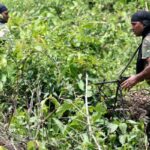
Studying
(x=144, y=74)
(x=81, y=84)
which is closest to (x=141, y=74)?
(x=144, y=74)

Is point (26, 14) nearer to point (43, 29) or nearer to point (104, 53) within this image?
point (104, 53)

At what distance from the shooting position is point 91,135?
396 cm

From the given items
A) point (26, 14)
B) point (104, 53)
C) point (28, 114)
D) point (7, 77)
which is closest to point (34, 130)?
point (28, 114)

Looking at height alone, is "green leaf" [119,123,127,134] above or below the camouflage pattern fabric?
below

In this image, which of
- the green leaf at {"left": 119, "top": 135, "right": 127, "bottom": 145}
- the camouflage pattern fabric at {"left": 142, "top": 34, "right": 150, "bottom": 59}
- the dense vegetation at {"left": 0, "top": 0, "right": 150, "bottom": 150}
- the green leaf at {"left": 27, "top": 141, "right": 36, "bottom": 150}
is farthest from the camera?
the camouflage pattern fabric at {"left": 142, "top": 34, "right": 150, "bottom": 59}

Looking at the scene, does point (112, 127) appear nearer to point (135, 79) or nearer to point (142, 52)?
point (135, 79)

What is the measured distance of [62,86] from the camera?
5.11 metres

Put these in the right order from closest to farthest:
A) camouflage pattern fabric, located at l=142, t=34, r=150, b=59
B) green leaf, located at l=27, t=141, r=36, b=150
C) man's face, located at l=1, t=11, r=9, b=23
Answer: green leaf, located at l=27, t=141, r=36, b=150 → camouflage pattern fabric, located at l=142, t=34, r=150, b=59 → man's face, located at l=1, t=11, r=9, b=23

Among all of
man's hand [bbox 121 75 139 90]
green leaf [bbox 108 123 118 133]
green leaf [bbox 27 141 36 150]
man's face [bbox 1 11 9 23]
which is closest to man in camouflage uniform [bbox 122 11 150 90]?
man's hand [bbox 121 75 139 90]

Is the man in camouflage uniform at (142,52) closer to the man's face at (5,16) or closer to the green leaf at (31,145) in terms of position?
the green leaf at (31,145)

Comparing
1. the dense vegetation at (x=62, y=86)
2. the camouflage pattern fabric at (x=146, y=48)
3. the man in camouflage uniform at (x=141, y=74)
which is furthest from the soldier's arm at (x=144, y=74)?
the dense vegetation at (x=62, y=86)

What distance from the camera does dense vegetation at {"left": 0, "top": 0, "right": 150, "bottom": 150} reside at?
4.07 m

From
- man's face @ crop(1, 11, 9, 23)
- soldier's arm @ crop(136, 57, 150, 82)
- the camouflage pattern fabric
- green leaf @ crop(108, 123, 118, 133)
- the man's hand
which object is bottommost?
green leaf @ crop(108, 123, 118, 133)

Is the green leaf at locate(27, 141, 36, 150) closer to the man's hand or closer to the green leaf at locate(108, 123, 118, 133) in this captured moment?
the green leaf at locate(108, 123, 118, 133)
